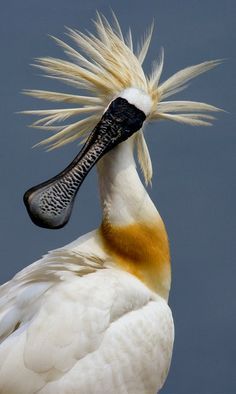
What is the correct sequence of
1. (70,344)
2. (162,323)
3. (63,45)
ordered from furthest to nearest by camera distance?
(63,45) → (162,323) → (70,344)

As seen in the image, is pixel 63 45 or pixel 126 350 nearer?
pixel 126 350

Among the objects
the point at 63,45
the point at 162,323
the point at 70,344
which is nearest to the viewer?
the point at 70,344

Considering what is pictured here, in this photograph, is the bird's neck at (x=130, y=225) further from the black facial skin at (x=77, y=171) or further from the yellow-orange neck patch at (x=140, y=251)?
the black facial skin at (x=77, y=171)

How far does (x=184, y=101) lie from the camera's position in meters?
11.8

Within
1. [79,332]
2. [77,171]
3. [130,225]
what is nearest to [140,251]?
[130,225]

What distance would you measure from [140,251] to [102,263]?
1.05ft

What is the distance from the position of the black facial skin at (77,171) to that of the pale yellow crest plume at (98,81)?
0.16m

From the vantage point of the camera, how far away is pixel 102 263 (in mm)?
10961

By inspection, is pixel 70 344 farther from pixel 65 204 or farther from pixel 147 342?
pixel 65 204

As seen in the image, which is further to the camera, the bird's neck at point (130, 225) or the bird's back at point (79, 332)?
the bird's neck at point (130, 225)

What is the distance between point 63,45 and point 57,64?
13 cm

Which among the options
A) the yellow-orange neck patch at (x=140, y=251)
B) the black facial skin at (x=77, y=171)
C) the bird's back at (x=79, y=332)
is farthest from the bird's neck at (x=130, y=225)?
the bird's back at (x=79, y=332)

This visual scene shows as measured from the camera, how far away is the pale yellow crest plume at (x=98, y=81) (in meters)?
11.4

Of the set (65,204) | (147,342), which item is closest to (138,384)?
(147,342)
